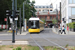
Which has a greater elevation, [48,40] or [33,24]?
[33,24]

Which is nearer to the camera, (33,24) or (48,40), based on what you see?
(48,40)

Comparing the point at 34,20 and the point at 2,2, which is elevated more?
the point at 2,2

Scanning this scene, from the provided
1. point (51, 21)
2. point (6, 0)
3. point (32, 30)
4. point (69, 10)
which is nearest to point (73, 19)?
point (69, 10)

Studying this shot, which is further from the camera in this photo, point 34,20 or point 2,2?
point 2,2

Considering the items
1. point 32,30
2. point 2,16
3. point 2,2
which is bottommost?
point 32,30

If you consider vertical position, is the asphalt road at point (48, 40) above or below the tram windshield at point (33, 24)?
below

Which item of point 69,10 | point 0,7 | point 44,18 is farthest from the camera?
point 44,18

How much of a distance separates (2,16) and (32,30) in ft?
53.5

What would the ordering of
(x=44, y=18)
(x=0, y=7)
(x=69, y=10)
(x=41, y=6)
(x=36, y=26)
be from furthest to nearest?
1. (x=41, y=6)
2. (x=44, y=18)
3. (x=69, y=10)
4. (x=0, y=7)
5. (x=36, y=26)

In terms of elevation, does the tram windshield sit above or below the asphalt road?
above

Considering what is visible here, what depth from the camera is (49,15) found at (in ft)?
393

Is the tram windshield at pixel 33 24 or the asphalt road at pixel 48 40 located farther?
the tram windshield at pixel 33 24

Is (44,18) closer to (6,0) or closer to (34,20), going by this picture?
(6,0)

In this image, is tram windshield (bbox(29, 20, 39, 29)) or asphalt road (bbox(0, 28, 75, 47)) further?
tram windshield (bbox(29, 20, 39, 29))
